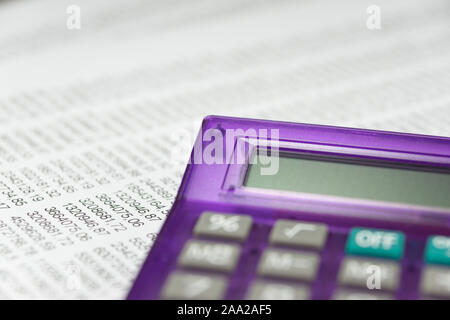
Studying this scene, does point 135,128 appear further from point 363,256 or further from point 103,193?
point 363,256

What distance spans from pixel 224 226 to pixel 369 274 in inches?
3.0

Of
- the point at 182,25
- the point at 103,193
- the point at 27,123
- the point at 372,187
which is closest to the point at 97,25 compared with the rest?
the point at 182,25

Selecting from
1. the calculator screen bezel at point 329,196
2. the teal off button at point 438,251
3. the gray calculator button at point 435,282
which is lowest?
the gray calculator button at point 435,282

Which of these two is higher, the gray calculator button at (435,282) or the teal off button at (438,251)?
the teal off button at (438,251)

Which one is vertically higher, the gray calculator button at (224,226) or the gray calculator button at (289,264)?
the gray calculator button at (224,226)

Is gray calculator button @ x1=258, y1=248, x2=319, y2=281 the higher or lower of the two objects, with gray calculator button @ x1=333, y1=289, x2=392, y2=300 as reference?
higher

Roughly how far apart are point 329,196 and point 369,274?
0.21ft

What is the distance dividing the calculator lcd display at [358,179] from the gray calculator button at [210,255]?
0.06 metres

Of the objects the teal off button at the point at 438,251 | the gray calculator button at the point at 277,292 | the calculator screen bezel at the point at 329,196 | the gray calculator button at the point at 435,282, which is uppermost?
the calculator screen bezel at the point at 329,196

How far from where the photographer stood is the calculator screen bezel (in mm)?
358

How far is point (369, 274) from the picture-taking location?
32 centimetres

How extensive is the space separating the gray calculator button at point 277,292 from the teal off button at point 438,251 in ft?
0.20

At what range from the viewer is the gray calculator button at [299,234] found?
1.11 ft

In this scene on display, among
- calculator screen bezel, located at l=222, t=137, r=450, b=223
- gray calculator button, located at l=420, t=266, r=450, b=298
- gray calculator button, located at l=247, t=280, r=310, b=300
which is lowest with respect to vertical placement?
gray calculator button, located at l=247, t=280, r=310, b=300
